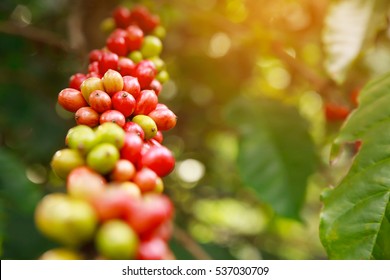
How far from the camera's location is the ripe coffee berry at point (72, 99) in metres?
0.91

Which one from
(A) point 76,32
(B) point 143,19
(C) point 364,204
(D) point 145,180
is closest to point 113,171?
(D) point 145,180

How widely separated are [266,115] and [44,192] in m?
1.06

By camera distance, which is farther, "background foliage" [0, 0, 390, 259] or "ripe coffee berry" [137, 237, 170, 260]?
"background foliage" [0, 0, 390, 259]

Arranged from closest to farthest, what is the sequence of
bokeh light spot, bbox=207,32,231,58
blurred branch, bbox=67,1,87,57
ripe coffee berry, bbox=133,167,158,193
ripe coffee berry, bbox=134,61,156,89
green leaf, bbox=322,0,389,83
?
ripe coffee berry, bbox=133,167,158,193, ripe coffee berry, bbox=134,61,156,89, blurred branch, bbox=67,1,87,57, green leaf, bbox=322,0,389,83, bokeh light spot, bbox=207,32,231,58

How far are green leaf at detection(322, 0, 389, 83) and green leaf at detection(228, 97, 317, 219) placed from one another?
1.16 feet

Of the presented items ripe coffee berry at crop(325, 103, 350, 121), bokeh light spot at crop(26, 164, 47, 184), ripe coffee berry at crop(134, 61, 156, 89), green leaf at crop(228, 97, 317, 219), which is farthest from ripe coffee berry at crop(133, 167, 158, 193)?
bokeh light spot at crop(26, 164, 47, 184)

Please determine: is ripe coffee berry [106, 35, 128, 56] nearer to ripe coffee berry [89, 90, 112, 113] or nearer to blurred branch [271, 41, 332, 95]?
ripe coffee berry [89, 90, 112, 113]

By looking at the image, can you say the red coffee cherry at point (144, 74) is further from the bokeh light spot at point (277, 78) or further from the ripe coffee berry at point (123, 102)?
the bokeh light spot at point (277, 78)

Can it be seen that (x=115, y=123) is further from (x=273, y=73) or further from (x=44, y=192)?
(x=273, y=73)

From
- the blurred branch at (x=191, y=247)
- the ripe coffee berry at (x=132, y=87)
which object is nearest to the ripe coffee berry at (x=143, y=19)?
the ripe coffee berry at (x=132, y=87)

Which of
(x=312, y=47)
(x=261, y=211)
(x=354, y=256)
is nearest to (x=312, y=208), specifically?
(x=261, y=211)

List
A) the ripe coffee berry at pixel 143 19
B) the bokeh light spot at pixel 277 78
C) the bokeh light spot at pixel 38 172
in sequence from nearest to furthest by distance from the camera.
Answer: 1. the ripe coffee berry at pixel 143 19
2. the bokeh light spot at pixel 38 172
3. the bokeh light spot at pixel 277 78

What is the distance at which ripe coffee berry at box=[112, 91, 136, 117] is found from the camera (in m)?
0.86

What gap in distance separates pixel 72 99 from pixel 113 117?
130mm
